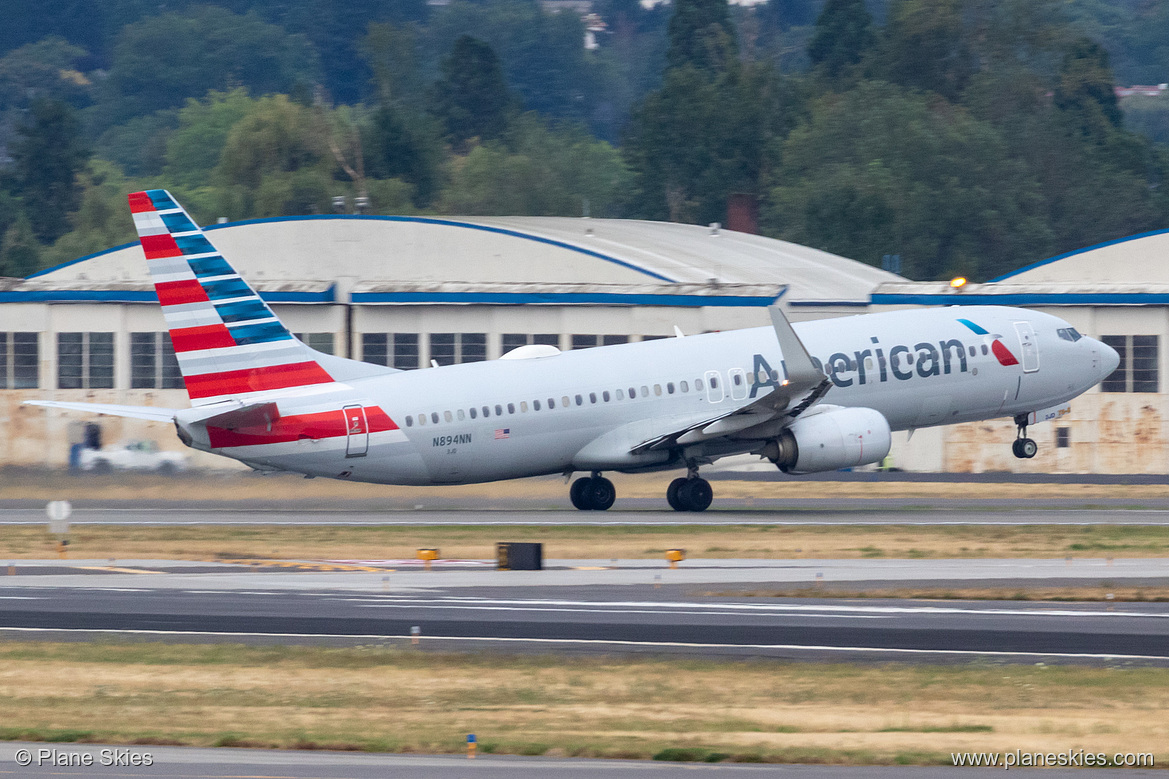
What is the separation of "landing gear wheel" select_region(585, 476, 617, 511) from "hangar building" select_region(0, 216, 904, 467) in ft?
51.6

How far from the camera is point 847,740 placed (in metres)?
18.3

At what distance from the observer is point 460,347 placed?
63031mm

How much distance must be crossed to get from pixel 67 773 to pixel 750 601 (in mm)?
14487

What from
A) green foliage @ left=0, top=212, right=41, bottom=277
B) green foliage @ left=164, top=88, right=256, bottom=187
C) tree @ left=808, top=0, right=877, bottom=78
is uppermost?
tree @ left=808, top=0, right=877, bottom=78

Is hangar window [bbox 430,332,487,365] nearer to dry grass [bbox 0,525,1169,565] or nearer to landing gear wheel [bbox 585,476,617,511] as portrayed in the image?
landing gear wheel [bbox 585,476,617,511]

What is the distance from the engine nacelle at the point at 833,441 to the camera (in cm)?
4459

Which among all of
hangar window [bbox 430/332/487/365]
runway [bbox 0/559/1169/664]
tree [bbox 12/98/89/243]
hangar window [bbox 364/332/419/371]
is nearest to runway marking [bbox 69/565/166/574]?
runway [bbox 0/559/1169/664]

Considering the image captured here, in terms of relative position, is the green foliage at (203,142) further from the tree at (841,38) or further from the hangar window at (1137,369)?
the hangar window at (1137,369)

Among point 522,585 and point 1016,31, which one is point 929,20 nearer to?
point 1016,31

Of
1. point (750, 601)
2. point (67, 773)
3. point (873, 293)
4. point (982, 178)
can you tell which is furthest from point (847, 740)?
point (982, 178)

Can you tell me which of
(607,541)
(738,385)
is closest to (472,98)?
(738,385)

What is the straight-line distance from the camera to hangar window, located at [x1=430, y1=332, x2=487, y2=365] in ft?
206

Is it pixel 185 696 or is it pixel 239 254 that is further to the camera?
pixel 239 254

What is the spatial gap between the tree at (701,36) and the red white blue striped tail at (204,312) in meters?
124
